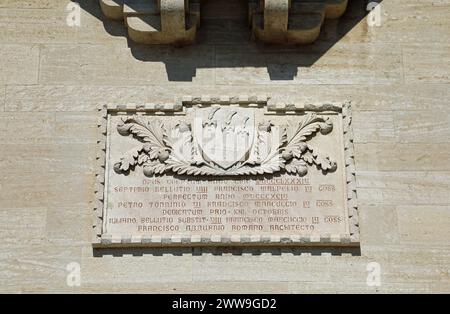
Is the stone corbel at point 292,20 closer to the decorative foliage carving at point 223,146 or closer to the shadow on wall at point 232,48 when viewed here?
the shadow on wall at point 232,48

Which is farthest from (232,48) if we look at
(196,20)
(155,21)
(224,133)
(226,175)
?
(226,175)

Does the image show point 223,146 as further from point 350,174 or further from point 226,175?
point 350,174

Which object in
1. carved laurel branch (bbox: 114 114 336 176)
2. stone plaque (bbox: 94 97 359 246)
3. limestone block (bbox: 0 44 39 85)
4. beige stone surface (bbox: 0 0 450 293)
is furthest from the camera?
limestone block (bbox: 0 44 39 85)

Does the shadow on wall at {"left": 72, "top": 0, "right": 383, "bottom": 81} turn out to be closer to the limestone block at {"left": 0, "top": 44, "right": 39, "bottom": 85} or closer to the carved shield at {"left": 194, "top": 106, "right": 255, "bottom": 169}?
the carved shield at {"left": 194, "top": 106, "right": 255, "bottom": 169}

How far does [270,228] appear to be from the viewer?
8.95 meters

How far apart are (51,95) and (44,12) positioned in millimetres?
1200

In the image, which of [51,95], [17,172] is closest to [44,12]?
[51,95]

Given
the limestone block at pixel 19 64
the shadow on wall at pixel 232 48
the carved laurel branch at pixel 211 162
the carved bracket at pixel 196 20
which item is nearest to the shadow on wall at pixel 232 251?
the carved laurel branch at pixel 211 162

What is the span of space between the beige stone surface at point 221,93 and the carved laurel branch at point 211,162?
415 mm

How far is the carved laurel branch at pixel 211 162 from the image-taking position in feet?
30.1

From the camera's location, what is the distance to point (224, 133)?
30.6ft

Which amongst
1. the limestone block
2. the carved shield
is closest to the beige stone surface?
the limestone block

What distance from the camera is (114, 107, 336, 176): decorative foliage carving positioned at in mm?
9195
